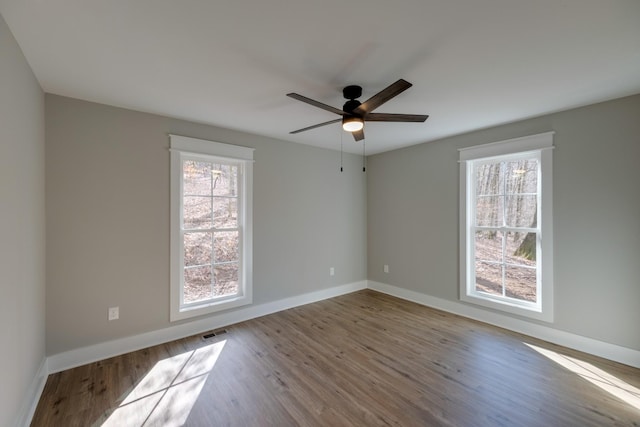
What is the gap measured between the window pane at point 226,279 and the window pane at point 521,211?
3.59 m

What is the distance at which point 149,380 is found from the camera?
2314 millimetres

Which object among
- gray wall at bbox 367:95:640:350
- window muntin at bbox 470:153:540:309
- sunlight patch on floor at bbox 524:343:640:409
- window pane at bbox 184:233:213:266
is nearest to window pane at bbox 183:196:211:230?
window pane at bbox 184:233:213:266

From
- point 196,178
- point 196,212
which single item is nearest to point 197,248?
point 196,212

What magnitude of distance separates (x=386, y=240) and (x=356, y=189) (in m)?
1.07

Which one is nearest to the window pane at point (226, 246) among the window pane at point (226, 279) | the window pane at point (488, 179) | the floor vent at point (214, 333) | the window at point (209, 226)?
the window at point (209, 226)

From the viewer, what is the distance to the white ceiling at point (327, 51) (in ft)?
4.79

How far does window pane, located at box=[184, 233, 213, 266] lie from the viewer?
10.6 ft

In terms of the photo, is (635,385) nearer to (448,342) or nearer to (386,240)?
(448,342)

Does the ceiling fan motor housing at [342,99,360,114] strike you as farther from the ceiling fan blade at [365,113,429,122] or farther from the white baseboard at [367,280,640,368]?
the white baseboard at [367,280,640,368]

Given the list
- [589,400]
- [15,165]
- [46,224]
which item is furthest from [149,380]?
[589,400]

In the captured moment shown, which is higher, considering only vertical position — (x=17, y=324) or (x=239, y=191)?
(x=239, y=191)

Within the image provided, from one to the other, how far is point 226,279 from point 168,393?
152 cm

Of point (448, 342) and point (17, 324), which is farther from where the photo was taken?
point (448, 342)

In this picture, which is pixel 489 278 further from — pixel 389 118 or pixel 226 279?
pixel 226 279
